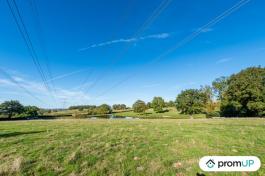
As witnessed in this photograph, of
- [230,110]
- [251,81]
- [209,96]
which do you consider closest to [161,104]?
[209,96]

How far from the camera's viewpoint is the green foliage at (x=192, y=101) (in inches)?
3509

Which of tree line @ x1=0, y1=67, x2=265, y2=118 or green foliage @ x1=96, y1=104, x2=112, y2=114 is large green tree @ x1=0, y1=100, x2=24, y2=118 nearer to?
tree line @ x1=0, y1=67, x2=265, y2=118

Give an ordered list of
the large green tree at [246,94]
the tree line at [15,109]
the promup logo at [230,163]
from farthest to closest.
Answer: the tree line at [15,109], the large green tree at [246,94], the promup logo at [230,163]

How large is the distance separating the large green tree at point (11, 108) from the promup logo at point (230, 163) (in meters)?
108

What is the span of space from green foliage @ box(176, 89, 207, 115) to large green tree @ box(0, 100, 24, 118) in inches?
3110

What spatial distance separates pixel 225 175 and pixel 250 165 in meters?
3.63

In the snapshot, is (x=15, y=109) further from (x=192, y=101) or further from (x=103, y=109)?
(x=192, y=101)

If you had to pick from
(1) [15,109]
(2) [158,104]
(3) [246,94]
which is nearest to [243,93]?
(3) [246,94]

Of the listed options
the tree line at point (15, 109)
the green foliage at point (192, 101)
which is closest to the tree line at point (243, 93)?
the green foliage at point (192, 101)

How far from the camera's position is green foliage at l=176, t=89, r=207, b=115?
89.1m

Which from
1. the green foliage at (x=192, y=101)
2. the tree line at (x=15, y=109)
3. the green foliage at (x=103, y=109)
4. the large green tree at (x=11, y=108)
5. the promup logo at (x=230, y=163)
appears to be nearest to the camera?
the promup logo at (x=230, y=163)

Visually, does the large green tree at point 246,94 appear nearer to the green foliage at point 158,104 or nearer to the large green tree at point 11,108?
the green foliage at point 158,104

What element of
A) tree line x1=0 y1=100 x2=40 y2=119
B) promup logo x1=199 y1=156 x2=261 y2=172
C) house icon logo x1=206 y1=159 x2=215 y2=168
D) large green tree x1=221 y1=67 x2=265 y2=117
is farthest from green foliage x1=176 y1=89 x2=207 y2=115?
house icon logo x1=206 y1=159 x2=215 y2=168

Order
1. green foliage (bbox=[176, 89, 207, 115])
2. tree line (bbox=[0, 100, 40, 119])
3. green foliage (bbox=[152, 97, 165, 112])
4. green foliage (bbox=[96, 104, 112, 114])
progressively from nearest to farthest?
green foliage (bbox=[176, 89, 207, 115]) → tree line (bbox=[0, 100, 40, 119]) → green foliage (bbox=[152, 97, 165, 112]) → green foliage (bbox=[96, 104, 112, 114])
